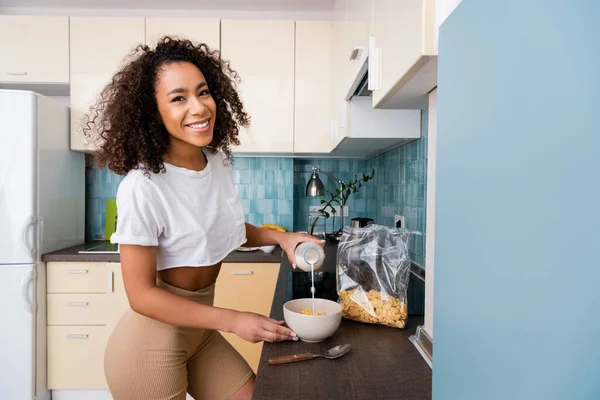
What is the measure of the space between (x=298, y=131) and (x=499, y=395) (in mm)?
2482

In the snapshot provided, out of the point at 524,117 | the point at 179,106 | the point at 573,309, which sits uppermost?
the point at 179,106

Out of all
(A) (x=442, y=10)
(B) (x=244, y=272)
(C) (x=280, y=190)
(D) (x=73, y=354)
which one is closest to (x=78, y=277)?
(D) (x=73, y=354)

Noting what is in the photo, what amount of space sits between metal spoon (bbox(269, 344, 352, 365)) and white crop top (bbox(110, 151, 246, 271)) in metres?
0.40

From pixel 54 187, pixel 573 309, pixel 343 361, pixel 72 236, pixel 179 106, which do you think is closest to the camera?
pixel 573 309

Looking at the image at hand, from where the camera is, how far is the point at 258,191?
2951mm

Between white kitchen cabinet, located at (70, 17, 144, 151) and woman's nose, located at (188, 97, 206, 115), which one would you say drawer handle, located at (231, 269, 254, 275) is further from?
woman's nose, located at (188, 97, 206, 115)

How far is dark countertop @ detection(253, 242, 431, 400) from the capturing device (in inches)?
28.9

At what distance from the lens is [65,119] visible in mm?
2605

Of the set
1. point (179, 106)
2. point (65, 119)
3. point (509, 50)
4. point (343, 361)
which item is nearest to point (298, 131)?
point (65, 119)

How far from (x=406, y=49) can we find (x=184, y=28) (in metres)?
2.14

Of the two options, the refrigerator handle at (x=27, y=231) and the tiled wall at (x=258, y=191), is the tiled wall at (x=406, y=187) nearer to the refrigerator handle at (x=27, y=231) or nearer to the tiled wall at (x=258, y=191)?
the tiled wall at (x=258, y=191)

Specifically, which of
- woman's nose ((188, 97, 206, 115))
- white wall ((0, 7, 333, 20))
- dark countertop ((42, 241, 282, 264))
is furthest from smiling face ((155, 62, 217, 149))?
white wall ((0, 7, 333, 20))

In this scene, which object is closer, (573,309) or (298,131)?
(573,309)

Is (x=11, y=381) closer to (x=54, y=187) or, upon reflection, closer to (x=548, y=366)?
(x=54, y=187)
